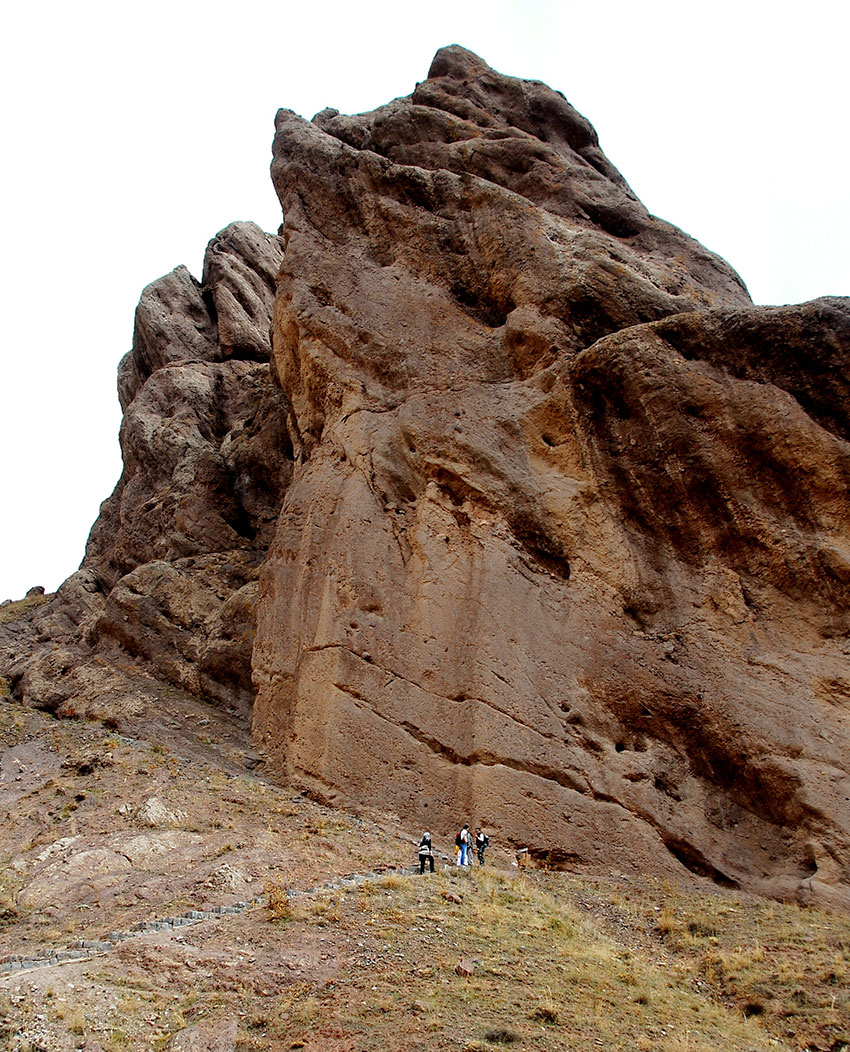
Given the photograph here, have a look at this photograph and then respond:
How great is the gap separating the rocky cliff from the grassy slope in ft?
6.26

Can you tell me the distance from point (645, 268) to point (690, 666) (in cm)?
1205

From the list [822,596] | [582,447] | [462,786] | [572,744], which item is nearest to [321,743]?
[462,786]

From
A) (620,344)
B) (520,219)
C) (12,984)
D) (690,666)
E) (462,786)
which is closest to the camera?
(12,984)

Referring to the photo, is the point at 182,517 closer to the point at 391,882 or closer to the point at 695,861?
the point at 391,882

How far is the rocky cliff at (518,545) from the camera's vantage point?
60.0ft

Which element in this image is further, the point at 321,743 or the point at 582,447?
the point at 582,447

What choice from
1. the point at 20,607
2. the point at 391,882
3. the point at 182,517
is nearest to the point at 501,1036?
the point at 391,882

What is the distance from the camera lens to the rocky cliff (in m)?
18.3

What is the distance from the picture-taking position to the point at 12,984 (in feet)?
34.3

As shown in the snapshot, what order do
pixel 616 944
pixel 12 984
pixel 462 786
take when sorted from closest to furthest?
pixel 12 984
pixel 616 944
pixel 462 786

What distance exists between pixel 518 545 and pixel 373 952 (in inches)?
421

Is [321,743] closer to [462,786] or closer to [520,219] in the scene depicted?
[462,786]

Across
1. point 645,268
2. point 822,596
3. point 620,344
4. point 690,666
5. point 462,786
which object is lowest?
point 462,786

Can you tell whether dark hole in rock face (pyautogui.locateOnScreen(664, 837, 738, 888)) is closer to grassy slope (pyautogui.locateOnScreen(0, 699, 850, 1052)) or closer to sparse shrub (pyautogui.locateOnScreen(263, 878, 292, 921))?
grassy slope (pyautogui.locateOnScreen(0, 699, 850, 1052))
